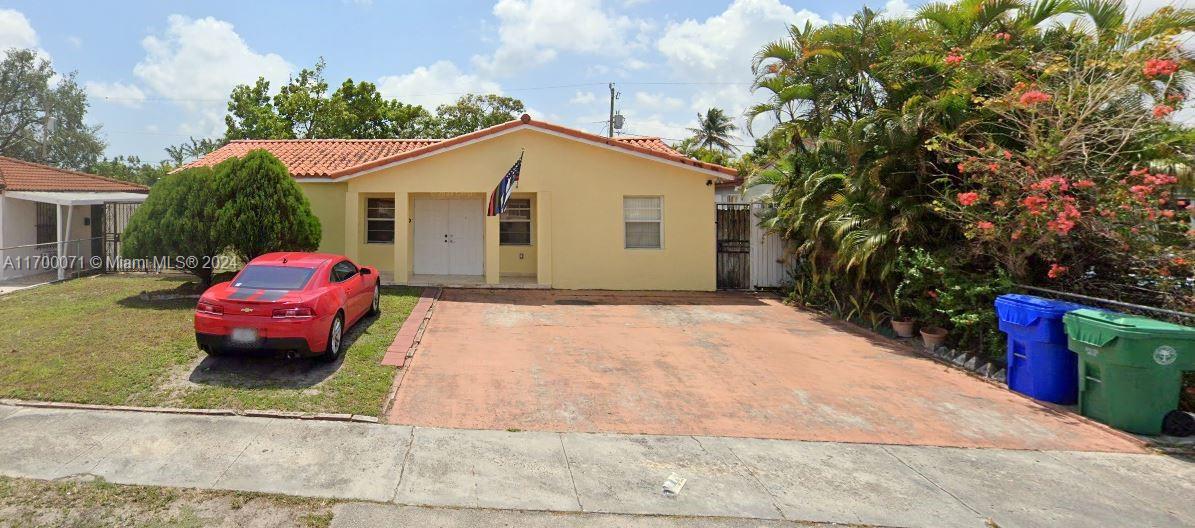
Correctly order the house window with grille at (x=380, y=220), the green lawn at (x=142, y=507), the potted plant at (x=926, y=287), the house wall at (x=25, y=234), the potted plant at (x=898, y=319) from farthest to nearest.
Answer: the house window with grille at (x=380, y=220)
the house wall at (x=25, y=234)
the potted plant at (x=898, y=319)
the potted plant at (x=926, y=287)
the green lawn at (x=142, y=507)

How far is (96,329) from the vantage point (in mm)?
8227

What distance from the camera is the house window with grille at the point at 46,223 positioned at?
14938 mm

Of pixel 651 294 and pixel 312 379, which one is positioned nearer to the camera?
pixel 312 379

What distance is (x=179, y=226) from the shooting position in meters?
10.3

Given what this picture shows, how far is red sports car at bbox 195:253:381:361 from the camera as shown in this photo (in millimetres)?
6406

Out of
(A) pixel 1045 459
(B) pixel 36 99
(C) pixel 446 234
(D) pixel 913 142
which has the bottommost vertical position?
(A) pixel 1045 459

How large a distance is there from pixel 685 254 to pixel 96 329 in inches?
416

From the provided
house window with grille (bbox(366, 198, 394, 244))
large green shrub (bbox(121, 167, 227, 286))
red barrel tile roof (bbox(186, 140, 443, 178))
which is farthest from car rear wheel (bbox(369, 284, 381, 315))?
red barrel tile roof (bbox(186, 140, 443, 178))

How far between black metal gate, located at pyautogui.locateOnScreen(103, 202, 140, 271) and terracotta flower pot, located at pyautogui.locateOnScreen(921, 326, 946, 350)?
18.4m

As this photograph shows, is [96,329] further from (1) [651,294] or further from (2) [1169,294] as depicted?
(2) [1169,294]

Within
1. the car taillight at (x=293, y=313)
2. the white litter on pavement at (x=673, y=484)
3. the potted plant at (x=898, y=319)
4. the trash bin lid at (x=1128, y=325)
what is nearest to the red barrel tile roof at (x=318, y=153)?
the car taillight at (x=293, y=313)

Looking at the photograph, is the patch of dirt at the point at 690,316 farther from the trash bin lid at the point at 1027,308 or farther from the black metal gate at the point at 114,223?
the black metal gate at the point at 114,223

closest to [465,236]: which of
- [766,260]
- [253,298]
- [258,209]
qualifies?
[258,209]

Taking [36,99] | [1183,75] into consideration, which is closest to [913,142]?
[1183,75]
